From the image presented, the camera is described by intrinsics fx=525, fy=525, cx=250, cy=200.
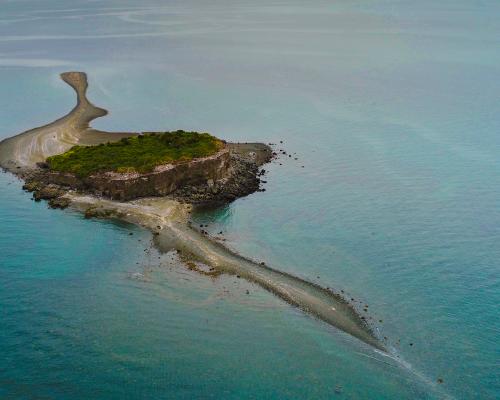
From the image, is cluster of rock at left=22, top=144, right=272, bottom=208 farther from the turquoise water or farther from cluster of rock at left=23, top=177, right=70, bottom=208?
the turquoise water

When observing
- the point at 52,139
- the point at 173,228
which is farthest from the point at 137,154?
the point at 52,139

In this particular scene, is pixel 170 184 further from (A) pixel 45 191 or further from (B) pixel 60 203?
(A) pixel 45 191

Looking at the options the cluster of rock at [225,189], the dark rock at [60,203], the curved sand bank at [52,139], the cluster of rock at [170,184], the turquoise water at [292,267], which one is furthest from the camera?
the curved sand bank at [52,139]

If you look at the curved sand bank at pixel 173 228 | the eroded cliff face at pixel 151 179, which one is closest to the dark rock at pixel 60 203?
the curved sand bank at pixel 173 228

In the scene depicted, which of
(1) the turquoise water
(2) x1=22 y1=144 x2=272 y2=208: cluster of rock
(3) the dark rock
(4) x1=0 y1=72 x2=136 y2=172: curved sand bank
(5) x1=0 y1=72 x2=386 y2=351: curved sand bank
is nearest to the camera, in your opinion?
(1) the turquoise water

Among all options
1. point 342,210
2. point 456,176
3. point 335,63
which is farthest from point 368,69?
point 342,210

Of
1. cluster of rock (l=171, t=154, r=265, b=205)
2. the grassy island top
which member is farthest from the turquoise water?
the grassy island top

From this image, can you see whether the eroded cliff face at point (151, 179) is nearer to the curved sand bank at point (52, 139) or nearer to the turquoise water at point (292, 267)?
the turquoise water at point (292, 267)
